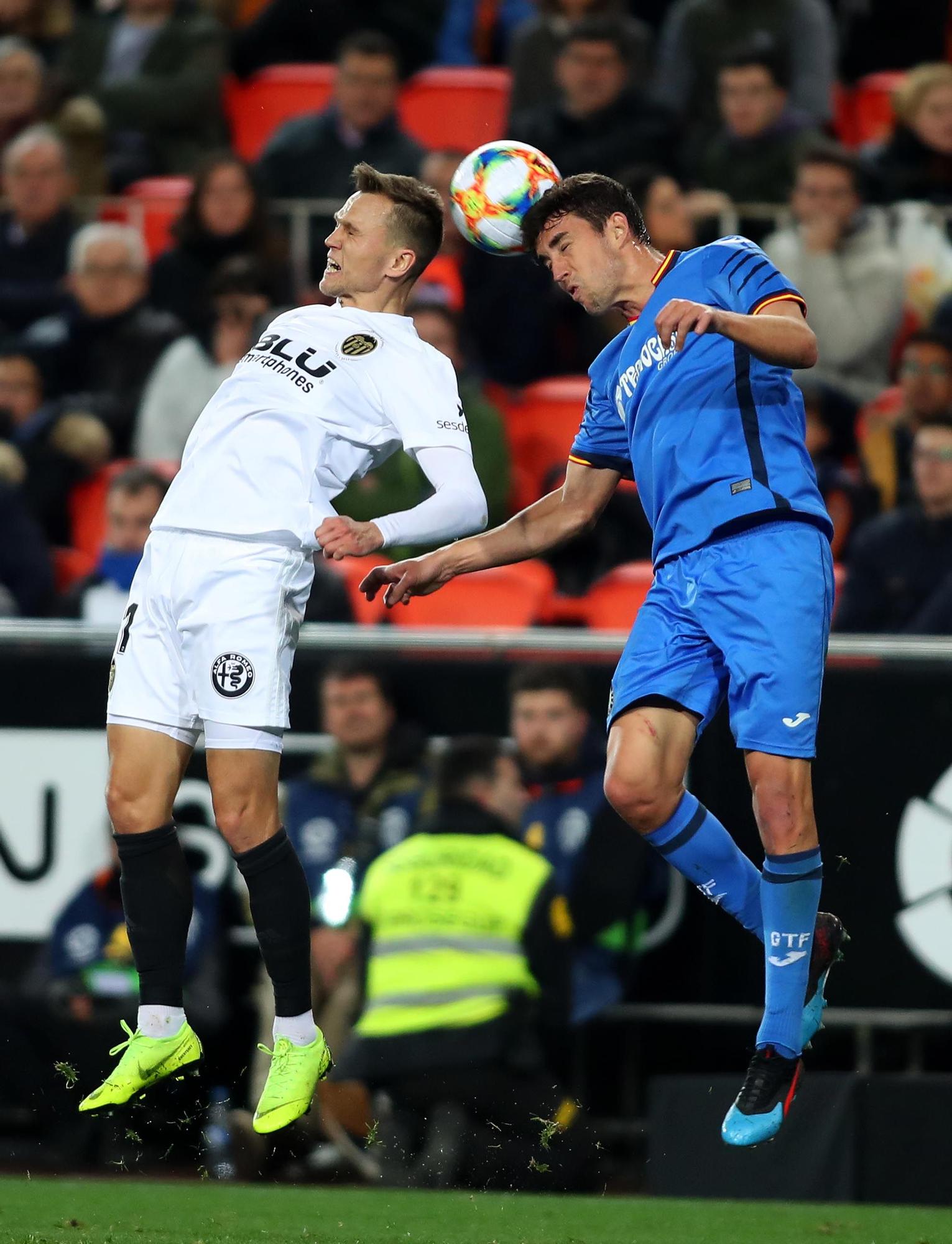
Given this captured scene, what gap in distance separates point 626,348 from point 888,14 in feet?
21.5

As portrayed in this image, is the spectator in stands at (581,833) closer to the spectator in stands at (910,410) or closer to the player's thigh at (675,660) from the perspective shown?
the player's thigh at (675,660)

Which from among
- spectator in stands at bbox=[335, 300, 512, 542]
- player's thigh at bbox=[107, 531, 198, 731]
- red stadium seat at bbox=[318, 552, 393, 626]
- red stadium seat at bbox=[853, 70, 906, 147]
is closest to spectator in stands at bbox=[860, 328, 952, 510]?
spectator in stands at bbox=[335, 300, 512, 542]

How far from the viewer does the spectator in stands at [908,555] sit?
24.9 feet

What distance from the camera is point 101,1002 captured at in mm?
6832

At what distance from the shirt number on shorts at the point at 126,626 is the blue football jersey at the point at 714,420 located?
4.52 ft

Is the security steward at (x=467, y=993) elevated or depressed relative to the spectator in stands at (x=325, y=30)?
depressed

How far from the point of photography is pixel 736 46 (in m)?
10.2

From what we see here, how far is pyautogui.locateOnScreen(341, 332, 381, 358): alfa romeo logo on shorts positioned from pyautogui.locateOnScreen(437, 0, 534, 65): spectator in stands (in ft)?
21.2

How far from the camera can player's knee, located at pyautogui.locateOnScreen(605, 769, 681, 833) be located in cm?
518

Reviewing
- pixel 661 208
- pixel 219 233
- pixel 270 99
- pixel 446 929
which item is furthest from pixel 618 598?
pixel 270 99

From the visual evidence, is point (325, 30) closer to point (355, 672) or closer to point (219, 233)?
point (219, 233)

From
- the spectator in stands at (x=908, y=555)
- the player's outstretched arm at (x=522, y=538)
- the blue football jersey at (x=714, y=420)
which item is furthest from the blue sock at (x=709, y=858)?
the spectator in stands at (x=908, y=555)

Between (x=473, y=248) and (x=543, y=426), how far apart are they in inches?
37.9

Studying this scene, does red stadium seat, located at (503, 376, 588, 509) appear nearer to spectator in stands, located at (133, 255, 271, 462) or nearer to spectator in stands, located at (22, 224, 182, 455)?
spectator in stands, located at (133, 255, 271, 462)
